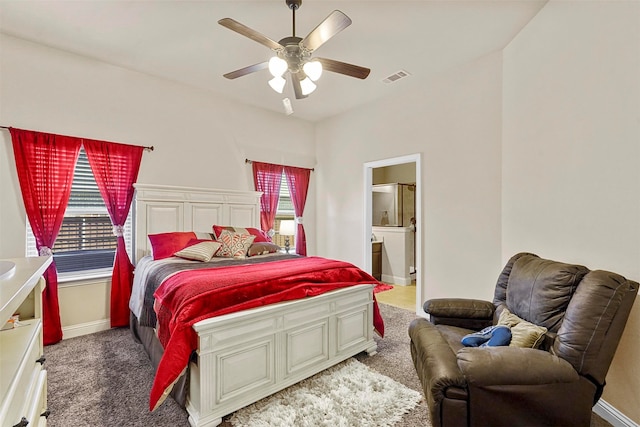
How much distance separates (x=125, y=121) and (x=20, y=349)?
3083 mm

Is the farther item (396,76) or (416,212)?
(416,212)

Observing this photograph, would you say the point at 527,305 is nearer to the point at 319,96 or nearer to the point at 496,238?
the point at 496,238

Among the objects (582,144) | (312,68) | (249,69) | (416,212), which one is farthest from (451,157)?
(249,69)

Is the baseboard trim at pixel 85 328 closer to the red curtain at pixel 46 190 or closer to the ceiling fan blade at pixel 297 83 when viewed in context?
the red curtain at pixel 46 190

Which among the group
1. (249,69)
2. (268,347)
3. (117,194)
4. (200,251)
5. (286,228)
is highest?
(249,69)

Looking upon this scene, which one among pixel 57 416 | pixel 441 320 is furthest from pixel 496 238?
pixel 57 416

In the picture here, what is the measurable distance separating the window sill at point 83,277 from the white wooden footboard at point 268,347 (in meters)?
2.22

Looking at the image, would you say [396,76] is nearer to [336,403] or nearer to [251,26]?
[251,26]

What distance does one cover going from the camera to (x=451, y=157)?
3.54m

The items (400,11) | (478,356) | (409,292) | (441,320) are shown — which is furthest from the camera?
(409,292)

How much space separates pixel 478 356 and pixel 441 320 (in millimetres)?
817

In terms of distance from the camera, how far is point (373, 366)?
2.50m

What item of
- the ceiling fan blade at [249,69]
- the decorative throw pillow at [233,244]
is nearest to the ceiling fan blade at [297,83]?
the ceiling fan blade at [249,69]

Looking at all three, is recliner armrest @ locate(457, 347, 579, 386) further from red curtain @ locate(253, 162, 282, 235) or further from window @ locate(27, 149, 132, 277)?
window @ locate(27, 149, 132, 277)
